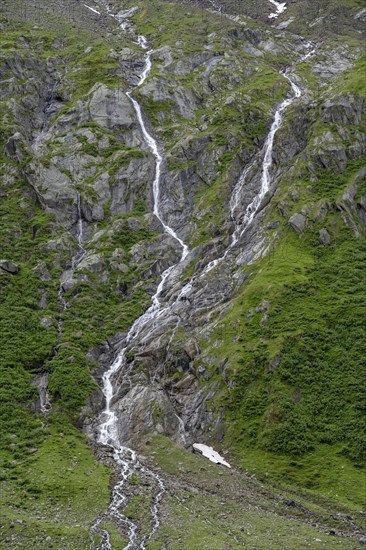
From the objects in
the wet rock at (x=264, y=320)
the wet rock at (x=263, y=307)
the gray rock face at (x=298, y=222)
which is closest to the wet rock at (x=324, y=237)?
the gray rock face at (x=298, y=222)

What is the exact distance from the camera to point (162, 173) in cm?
9338

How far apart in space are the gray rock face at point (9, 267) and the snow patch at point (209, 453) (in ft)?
125

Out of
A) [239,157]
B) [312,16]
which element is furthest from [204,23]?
[239,157]

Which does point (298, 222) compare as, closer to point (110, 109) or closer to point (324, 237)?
point (324, 237)

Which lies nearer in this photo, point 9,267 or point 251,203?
point 9,267

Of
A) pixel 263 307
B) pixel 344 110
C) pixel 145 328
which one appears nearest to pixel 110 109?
pixel 344 110

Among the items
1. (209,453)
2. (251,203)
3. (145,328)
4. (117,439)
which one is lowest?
(117,439)

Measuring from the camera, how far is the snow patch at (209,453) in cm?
4659

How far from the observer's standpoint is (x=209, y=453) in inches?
1903

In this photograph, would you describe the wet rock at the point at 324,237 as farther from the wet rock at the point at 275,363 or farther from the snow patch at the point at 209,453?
the snow patch at the point at 209,453

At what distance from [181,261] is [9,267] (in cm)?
2478

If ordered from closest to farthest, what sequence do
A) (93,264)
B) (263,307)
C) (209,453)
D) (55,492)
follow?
(55,492)
(209,453)
(263,307)
(93,264)

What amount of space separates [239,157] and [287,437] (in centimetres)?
5826

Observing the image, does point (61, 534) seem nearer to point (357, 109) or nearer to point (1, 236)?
point (1, 236)
